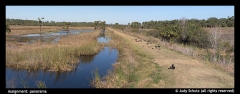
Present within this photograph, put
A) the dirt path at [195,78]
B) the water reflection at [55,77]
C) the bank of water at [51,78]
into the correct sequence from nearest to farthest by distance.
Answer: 1. the dirt path at [195,78]
2. the bank of water at [51,78]
3. the water reflection at [55,77]

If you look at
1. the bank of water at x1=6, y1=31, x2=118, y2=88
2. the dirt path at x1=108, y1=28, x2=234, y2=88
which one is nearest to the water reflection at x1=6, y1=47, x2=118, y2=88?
the bank of water at x1=6, y1=31, x2=118, y2=88

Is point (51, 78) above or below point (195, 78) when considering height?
below

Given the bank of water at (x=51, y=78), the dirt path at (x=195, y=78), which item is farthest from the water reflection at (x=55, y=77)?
the dirt path at (x=195, y=78)

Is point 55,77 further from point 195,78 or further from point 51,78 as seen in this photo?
point 195,78

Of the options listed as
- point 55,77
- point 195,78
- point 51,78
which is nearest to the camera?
point 195,78

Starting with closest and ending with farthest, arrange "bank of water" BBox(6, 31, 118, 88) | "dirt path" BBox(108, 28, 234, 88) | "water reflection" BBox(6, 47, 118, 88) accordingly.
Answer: "dirt path" BBox(108, 28, 234, 88)
"bank of water" BBox(6, 31, 118, 88)
"water reflection" BBox(6, 47, 118, 88)

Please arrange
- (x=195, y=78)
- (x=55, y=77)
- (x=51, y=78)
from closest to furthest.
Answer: (x=195, y=78) < (x=51, y=78) < (x=55, y=77)

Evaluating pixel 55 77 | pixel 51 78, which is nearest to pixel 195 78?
pixel 55 77

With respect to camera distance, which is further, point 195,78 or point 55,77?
point 55,77

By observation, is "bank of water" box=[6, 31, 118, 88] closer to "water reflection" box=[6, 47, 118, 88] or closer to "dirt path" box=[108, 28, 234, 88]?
"water reflection" box=[6, 47, 118, 88]

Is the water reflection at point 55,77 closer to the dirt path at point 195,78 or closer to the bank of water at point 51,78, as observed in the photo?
the bank of water at point 51,78
